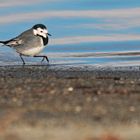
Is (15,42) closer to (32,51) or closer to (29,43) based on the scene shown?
(29,43)

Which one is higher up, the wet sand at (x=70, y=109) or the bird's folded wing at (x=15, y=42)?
the wet sand at (x=70, y=109)

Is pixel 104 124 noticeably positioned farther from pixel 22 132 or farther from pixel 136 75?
pixel 136 75

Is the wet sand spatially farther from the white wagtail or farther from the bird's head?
the bird's head

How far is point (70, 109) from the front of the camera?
666 centimetres

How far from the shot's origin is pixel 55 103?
7.00m

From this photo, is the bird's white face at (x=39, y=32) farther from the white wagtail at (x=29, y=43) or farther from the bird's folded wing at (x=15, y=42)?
the bird's folded wing at (x=15, y=42)

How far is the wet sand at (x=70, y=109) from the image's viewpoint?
578cm

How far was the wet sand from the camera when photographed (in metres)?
5.78

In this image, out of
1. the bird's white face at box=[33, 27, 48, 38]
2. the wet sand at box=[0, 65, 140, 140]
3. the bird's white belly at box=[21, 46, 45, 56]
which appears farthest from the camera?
the bird's white face at box=[33, 27, 48, 38]

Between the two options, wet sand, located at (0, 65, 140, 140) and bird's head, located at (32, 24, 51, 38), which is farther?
bird's head, located at (32, 24, 51, 38)

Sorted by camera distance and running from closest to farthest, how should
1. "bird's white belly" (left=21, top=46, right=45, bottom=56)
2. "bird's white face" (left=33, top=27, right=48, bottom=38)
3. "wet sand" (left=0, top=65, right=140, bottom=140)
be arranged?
"wet sand" (left=0, top=65, right=140, bottom=140) → "bird's white belly" (left=21, top=46, right=45, bottom=56) → "bird's white face" (left=33, top=27, right=48, bottom=38)

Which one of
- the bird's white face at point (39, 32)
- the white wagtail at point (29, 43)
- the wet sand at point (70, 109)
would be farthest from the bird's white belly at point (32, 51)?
the wet sand at point (70, 109)

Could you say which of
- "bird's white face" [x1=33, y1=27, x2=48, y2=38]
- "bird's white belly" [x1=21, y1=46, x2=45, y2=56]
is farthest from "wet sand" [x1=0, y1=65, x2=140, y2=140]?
"bird's white face" [x1=33, y1=27, x2=48, y2=38]

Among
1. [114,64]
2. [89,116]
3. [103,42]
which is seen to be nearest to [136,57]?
[114,64]
